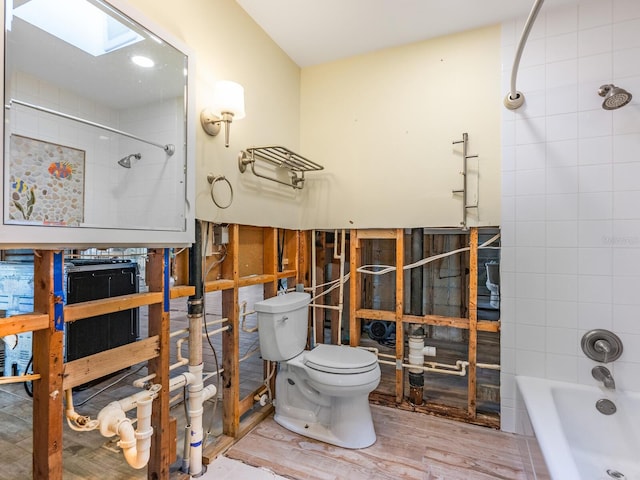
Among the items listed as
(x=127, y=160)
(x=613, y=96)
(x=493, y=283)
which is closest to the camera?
(x=127, y=160)

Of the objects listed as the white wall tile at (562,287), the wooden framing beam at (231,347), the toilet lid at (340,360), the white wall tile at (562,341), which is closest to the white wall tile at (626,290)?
the white wall tile at (562,287)

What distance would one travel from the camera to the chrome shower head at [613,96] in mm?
1720

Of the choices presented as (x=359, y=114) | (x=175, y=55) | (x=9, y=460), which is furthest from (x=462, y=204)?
(x=9, y=460)

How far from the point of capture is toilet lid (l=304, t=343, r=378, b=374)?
1.91 m

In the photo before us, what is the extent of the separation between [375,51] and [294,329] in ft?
6.78

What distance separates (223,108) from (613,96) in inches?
79.9

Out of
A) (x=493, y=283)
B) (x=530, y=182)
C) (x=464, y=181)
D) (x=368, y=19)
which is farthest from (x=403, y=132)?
(x=493, y=283)

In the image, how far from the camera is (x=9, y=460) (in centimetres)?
175

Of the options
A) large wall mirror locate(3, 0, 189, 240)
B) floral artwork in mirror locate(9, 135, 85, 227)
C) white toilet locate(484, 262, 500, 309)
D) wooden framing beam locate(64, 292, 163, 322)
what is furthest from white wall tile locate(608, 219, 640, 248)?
floral artwork in mirror locate(9, 135, 85, 227)

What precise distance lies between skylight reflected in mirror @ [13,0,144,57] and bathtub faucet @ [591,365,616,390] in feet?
9.35

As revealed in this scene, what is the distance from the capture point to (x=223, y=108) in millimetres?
1663

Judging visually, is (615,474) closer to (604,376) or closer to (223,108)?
(604,376)

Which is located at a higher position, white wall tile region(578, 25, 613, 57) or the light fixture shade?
white wall tile region(578, 25, 613, 57)

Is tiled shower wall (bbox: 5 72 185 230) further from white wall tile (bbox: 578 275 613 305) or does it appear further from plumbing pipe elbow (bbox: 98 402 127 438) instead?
white wall tile (bbox: 578 275 613 305)
